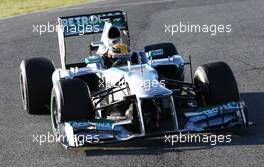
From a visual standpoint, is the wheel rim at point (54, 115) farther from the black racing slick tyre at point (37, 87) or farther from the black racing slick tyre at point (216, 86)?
the black racing slick tyre at point (216, 86)

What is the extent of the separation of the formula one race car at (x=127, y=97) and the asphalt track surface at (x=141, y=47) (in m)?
0.21

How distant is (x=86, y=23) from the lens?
1295 cm

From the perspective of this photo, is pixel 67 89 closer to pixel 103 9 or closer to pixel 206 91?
pixel 206 91

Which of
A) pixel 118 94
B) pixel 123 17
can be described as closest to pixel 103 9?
pixel 123 17

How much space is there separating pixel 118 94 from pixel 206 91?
3.80ft

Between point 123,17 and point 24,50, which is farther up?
point 123,17

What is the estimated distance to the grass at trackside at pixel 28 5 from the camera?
27.6 meters

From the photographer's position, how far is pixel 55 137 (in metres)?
10.8

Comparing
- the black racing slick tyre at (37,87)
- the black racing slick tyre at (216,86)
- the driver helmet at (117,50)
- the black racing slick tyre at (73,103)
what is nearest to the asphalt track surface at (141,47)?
the black racing slick tyre at (37,87)

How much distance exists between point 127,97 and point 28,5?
1975 centimetres

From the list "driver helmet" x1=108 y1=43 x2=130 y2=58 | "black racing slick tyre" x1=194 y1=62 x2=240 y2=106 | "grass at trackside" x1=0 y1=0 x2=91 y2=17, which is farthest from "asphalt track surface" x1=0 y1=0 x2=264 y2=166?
"grass at trackside" x1=0 y1=0 x2=91 y2=17

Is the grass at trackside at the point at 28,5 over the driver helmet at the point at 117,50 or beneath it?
beneath

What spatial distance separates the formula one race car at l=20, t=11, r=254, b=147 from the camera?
10023 mm

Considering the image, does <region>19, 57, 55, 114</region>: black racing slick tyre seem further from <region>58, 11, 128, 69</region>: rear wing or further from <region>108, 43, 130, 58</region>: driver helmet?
<region>108, 43, 130, 58</region>: driver helmet
